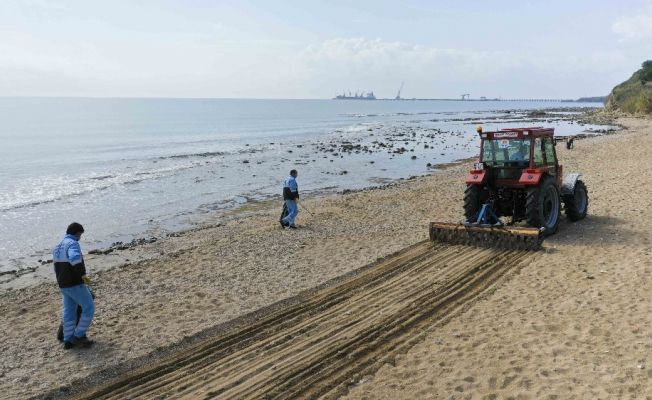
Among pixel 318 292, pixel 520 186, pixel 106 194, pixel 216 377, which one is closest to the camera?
pixel 216 377

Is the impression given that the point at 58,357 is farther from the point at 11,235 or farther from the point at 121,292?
the point at 11,235

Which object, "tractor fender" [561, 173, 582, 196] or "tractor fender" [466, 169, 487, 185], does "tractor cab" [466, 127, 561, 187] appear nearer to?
"tractor fender" [466, 169, 487, 185]

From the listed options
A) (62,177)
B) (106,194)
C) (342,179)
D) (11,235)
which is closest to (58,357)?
(11,235)

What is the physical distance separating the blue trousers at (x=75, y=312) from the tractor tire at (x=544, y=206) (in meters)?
9.04

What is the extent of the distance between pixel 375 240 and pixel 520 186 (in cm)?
381

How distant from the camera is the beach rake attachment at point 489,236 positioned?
10.9 m

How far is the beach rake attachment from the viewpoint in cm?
1090

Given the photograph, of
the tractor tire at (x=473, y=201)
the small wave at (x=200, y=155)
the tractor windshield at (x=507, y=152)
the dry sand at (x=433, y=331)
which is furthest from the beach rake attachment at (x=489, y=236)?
the small wave at (x=200, y=155)

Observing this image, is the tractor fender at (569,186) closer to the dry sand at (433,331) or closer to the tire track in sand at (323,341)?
the dry sand at (433,331)

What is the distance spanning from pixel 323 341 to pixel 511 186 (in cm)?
699

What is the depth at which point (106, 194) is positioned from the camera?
2644 cm

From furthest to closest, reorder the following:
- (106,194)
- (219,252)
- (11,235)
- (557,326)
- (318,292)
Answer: (106,194) → (11,235) → (219,252) → (318,292) → (557,326)

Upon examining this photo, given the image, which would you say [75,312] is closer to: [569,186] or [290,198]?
[290,198]

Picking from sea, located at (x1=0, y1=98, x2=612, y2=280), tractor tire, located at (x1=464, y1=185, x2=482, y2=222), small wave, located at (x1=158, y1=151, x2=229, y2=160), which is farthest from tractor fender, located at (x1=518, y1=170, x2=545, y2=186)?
small wave, located at (x1=158, y1=151, x2=229, y2=160)
